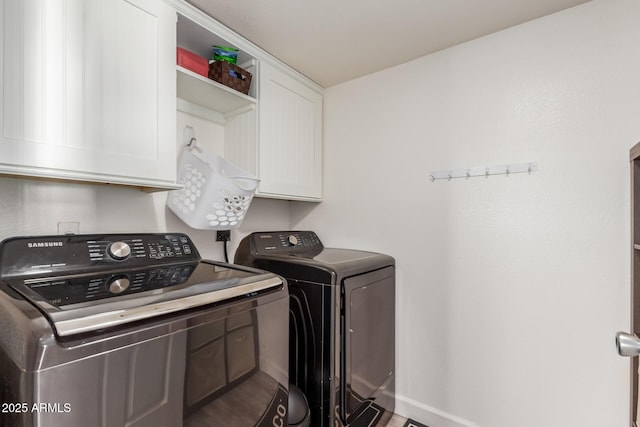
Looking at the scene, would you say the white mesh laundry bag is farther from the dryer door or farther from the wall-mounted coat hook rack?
the wall-mounted coat hook rack

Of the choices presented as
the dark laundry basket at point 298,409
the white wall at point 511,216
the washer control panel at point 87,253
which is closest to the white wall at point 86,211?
the washer control panel at point 87,253

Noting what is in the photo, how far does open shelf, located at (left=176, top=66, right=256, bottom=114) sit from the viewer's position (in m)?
1.48

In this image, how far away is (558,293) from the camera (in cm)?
148

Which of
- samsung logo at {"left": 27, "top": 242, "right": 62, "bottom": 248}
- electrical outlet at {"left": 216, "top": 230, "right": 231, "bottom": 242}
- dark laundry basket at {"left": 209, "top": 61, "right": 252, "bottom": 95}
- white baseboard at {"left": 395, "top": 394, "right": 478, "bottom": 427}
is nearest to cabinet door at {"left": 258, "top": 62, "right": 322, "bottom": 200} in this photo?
dark laundry basket at {"left": 209, "top": 61, "right": 252, "bottom": 95}

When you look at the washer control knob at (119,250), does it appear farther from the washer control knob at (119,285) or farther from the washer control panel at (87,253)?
the washer control knob at (119,285)

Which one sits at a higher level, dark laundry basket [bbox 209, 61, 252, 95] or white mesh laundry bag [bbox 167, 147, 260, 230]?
dark laundry basket [bbox 209, 61, 252, 95]

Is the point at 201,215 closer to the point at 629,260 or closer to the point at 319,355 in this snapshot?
the point at 319,355

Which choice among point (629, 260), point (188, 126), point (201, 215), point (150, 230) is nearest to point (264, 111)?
point (188, 126)

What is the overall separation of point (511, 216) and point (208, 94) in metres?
1.75

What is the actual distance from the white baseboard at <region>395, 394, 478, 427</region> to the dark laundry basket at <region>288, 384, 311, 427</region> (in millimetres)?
802

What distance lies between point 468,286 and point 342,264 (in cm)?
76

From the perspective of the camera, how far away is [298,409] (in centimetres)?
138

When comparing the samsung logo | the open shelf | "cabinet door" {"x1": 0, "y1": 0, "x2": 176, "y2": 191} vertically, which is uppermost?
the open shelf

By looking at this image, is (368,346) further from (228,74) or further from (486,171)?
(228,74)
